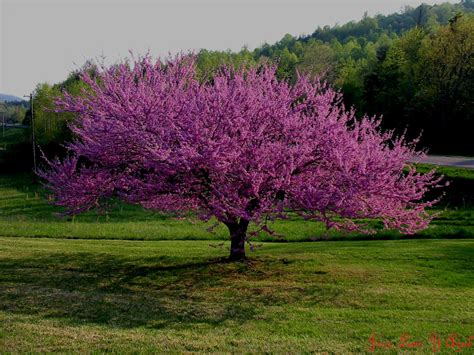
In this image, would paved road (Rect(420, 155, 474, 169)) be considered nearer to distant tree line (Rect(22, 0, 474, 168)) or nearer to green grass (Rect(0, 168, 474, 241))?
green grass (Rect(0, 168, 474, 241))

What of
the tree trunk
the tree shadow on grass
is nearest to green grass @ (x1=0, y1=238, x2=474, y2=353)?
the tree shadow on grass

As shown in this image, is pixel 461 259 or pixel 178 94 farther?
pixel 461 259

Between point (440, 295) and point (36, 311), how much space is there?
31.3 feet

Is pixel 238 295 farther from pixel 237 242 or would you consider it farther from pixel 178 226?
pixel 178 226

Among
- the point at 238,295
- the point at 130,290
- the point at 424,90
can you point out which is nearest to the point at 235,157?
the point at 238,295

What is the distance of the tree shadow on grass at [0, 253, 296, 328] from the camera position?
1044 centimetres

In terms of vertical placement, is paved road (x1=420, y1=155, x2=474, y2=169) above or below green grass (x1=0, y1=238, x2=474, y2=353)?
above

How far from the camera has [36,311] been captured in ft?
34.8

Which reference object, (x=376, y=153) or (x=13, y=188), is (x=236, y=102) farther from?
(x=13, y=188)

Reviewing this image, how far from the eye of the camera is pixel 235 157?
12.5m

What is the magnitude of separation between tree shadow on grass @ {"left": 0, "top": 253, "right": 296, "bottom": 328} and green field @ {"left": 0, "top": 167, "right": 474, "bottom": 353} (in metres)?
0.03

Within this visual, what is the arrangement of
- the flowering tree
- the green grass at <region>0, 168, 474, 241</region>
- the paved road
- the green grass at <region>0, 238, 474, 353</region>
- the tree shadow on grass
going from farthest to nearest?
1. the paved road
2. the green grass at <region>0, 168, 474, 241</region>
3. the flowering tree
4. the tree shadow on grass
5. the green grass at <region>0, 238, 474, 353</region>

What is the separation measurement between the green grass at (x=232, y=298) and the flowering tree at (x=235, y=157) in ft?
5.85

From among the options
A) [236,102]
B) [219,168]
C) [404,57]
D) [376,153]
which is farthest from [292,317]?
[404,57]
